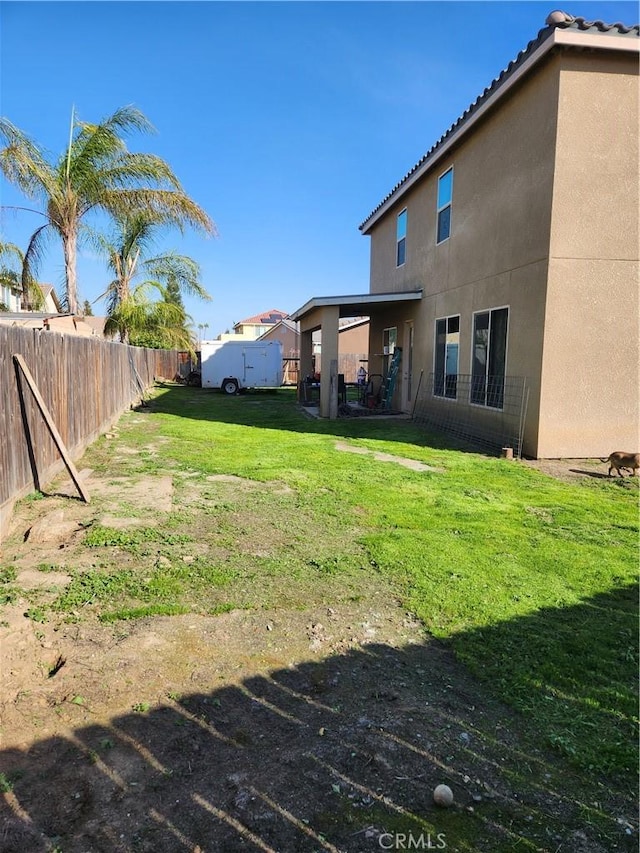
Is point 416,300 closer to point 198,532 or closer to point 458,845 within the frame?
point 198,532

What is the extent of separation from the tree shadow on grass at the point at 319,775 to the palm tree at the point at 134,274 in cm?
2086

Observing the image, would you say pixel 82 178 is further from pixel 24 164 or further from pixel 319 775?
pixel 319 775

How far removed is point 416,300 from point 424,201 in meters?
2.38

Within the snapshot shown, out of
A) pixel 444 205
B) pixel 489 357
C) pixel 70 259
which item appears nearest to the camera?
pixel 489 357

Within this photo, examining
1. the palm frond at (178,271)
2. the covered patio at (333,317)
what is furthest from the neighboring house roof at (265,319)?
Result: the covered patio at (333,317)

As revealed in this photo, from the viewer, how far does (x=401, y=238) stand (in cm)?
1500

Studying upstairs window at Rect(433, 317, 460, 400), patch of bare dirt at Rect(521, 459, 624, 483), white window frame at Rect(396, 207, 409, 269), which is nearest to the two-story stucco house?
patch of bare dirt at Rect(521, 459, 624, 483)

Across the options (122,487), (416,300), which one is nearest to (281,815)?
(122,487)

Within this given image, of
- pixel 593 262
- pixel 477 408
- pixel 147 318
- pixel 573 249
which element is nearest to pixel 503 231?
pixel 573 249

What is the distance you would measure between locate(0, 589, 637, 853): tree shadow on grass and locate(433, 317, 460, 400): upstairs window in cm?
909

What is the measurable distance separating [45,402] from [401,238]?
11.4 meters

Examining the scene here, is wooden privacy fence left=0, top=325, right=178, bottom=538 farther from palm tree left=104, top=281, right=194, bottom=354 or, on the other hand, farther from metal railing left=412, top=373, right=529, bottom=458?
palm tree left=104, top=281, right=194, bottom=354

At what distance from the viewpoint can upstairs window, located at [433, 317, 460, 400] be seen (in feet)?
37.6

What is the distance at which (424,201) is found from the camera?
1311 cm
